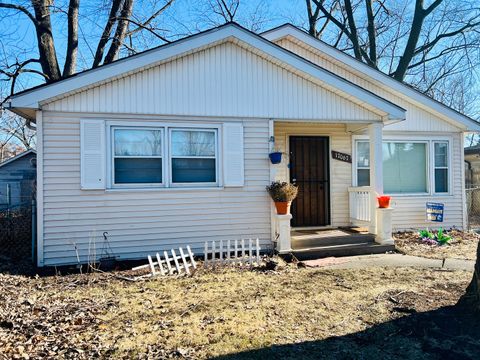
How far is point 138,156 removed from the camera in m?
6.63

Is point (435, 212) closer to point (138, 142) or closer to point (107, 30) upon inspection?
point (138, 142)

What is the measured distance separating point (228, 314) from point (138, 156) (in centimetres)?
372

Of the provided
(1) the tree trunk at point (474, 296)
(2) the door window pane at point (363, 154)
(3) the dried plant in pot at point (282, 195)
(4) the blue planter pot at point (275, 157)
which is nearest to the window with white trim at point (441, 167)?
(2) the door window pane at point (363, 154)

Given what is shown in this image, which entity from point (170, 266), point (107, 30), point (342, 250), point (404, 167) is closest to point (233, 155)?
point (170, 266)

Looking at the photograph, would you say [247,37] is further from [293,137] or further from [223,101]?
[293,137]

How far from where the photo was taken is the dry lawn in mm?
3285

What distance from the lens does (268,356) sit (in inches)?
124

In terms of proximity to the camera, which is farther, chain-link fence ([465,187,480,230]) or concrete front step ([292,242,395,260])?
chain-link fence ([465,187,480,230])

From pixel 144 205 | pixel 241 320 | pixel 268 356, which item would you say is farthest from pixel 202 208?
pixel 268 356

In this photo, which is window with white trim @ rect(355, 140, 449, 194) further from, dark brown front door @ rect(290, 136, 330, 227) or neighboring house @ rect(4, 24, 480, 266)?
neighboring house @ rect(4, 24, 480, 266)

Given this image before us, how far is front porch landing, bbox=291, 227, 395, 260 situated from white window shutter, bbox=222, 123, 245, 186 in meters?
1.79

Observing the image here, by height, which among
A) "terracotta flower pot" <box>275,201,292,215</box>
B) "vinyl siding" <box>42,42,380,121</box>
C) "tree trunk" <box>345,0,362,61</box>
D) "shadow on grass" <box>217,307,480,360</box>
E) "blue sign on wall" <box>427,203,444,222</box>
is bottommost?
"shadow on grass" <box>217,307,480,360</box>

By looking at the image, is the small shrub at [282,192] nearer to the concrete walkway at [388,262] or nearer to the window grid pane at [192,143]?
the concrete walkway at [388,262]

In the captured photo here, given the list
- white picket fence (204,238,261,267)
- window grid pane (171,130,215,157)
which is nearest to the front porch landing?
white picket fence (204,238,261,267)
